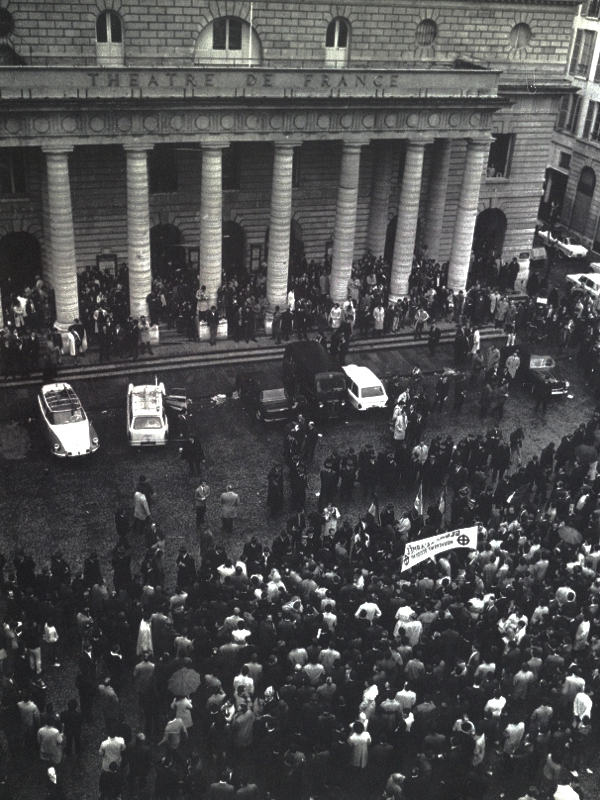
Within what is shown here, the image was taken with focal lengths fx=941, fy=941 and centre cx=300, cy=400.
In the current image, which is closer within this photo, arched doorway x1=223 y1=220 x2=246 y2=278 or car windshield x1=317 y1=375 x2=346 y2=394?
car windshield x1=317 y1=375 x2=346 y2=394

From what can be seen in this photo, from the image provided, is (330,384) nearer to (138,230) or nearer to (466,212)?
(138,230)

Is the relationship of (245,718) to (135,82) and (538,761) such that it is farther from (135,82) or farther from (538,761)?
(135,82)

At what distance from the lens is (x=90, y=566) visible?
24.6 metres

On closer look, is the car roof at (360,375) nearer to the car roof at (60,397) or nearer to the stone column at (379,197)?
the car roof at (60,397)

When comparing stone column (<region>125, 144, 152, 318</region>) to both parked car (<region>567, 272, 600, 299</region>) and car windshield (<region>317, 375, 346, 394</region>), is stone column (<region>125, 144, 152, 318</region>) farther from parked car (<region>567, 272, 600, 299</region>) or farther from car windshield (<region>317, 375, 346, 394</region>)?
parked car (<region>567, 272, 600, 299</region>)

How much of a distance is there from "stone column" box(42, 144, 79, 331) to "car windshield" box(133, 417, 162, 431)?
8.32 m

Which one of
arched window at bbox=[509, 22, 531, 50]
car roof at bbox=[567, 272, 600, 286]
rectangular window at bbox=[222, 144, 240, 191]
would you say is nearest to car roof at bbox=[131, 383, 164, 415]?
rectangular window at bbox=[222, 144, 240, 191]

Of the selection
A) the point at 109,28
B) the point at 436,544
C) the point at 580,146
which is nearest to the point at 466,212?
the point at 109,28

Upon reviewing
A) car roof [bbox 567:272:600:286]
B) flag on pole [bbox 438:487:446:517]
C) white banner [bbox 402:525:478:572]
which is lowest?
car roof [bbox 567:272:600:286]

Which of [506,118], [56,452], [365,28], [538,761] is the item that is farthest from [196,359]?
[538,761]

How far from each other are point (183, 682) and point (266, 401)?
16207mm

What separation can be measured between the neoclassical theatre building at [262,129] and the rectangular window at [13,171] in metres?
0.06

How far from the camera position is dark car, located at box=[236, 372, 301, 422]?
35.7 m

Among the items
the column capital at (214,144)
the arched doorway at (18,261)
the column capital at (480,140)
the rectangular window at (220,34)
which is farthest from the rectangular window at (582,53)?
the arched doorway at (18,261)
